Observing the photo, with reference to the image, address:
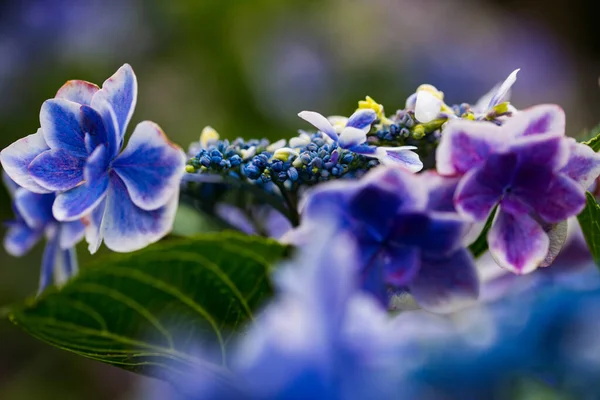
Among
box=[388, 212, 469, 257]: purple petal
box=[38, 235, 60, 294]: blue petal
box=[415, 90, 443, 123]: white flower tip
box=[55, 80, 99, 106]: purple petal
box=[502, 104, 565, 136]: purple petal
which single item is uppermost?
box=[502, 104, 565, 136]: purple petal

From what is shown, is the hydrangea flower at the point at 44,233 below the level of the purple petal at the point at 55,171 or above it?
below

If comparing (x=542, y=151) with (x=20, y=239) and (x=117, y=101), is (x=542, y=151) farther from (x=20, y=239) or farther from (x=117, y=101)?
(x=20, y=239)

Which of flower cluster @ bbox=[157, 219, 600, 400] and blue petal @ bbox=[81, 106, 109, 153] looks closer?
flower cluster @ bbox=[157, 219, 600, 400]

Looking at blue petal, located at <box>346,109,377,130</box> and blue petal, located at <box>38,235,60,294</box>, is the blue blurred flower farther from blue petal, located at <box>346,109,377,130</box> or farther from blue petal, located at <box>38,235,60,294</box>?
blue petal, located at <box>38,235,60,294</box>

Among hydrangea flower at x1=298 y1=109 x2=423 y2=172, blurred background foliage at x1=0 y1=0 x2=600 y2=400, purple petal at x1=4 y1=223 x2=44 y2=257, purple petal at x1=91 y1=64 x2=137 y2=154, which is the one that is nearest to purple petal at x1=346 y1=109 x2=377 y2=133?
hydrangea flower at x1=298 y1=109 x2=423 y2=172

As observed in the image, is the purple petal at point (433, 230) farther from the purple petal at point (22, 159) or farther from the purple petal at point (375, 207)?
the purple petal at point (22, 159)

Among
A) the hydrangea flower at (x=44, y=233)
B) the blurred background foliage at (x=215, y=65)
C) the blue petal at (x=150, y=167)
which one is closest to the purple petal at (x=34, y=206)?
the hydrangea flower at (x=44, y=233)

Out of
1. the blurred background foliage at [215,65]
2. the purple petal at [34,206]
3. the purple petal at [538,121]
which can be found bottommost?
the blurred background foliage at [215,65]
